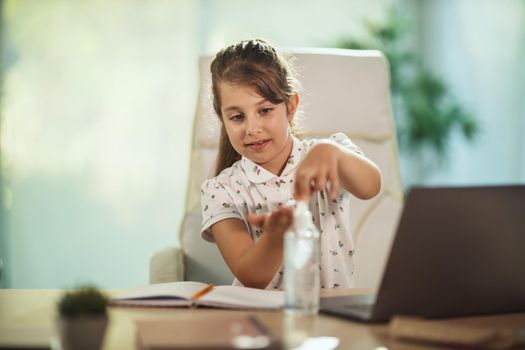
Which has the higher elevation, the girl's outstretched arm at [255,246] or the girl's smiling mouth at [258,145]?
the girl's smiling mouth at [258,145]

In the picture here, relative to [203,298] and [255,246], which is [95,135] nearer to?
[255,246]

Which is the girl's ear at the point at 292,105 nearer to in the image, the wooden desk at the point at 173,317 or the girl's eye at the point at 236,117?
the girl's eye at the point at 236,117

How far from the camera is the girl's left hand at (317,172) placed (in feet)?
3.30

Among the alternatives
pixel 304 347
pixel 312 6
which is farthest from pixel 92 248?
pixel 304 347

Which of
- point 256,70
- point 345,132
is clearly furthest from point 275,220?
point 345,132

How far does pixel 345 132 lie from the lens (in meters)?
1.91

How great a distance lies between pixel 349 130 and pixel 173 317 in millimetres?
1048

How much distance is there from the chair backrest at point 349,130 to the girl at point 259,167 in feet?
0.48

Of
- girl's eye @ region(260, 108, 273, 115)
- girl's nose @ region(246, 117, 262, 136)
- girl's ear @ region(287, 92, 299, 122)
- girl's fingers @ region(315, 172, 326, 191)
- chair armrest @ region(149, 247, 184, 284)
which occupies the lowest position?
chair armrest @ region(149, 247, 184, 284)

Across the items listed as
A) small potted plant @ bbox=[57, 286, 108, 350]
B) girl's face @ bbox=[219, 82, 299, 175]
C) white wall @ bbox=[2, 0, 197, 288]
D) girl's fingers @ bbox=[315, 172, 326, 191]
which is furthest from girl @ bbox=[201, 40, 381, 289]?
white wall @ bbox=[2, 0, 197, 288]

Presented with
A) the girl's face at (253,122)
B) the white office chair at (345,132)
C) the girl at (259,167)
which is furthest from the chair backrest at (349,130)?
the girl's face at (253,122)

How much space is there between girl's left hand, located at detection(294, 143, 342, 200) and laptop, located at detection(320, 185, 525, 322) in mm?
152

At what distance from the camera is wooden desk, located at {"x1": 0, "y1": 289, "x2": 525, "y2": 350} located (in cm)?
82

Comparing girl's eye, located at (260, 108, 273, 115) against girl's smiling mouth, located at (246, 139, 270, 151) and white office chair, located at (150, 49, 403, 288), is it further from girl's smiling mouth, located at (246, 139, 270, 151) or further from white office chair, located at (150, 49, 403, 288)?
white office chair, located at (150, 49, 403, 288)
